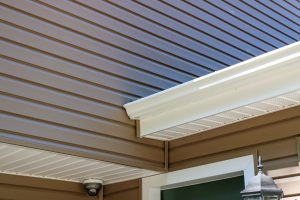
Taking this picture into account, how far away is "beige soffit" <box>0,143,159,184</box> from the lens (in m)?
3.61

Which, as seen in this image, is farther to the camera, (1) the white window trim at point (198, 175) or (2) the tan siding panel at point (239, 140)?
(1) the white window trim at point (198, 175)

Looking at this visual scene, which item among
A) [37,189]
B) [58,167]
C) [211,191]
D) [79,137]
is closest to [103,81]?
[79,137]

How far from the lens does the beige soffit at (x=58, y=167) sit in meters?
3.61

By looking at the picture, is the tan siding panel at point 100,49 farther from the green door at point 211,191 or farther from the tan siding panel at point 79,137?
the green door at point 211,191

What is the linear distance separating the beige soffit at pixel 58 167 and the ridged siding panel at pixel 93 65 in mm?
128

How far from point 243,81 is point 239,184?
105 centimetres

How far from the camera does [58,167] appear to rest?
407 centimetres

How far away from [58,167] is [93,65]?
92 cm

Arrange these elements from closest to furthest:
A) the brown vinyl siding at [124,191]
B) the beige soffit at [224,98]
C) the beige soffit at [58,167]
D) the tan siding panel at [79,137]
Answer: the beige soffit at [224,98] → the tan siding panel at [79,137] → the beige soffit at [58,167] → the brown vinyl siding at [124,191]

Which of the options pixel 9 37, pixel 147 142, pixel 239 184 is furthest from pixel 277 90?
pixel 9 37

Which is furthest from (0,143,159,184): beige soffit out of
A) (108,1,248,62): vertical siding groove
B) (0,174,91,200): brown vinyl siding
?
(108,1,248,62): vertical siding groove

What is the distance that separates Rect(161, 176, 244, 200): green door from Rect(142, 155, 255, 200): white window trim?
11 centimetres

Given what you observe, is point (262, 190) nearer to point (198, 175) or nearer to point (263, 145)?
point (263, 145)

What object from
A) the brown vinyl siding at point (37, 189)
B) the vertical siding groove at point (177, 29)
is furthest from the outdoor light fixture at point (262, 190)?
the vertical siding groove at point (177, 29)
